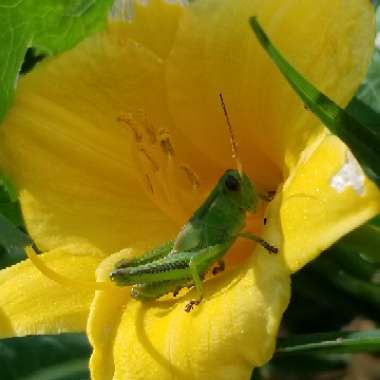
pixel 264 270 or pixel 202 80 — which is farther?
pixel 202 80

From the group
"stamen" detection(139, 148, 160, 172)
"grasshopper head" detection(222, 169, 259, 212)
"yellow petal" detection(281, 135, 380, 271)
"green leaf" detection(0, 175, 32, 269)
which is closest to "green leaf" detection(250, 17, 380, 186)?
"yellow petal" detection(281, 135, 380, 271)

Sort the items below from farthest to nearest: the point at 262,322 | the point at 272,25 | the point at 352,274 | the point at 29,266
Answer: the point at 352,274 → the point at 29,266 → the point at 272,25 → the point at 262,322

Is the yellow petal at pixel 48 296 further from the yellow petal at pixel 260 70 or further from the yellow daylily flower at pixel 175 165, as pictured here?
the yellow petal at pixel 260 70

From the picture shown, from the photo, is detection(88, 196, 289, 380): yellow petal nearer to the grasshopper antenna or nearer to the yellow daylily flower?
the yellow daylily flower

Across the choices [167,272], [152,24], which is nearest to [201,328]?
[167,272]

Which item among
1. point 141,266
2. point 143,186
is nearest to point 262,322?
point 141,266

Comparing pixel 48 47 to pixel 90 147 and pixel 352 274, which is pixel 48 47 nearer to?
pixel 90 147

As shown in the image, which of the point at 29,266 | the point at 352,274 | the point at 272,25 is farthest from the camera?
the point at 352,274
